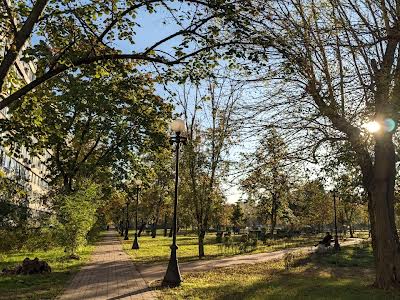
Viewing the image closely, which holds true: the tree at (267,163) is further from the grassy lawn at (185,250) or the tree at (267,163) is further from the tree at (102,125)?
the grassy lawn at (185,250)

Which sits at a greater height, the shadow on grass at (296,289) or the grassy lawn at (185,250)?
the shadow on grass at (296,289)

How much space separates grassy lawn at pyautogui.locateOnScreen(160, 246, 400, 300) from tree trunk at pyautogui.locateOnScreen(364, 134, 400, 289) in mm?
668

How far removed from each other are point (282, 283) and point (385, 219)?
12.5 feet

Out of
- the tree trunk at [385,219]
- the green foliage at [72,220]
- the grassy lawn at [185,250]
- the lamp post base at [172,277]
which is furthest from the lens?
the grassy lawn at [185,250]

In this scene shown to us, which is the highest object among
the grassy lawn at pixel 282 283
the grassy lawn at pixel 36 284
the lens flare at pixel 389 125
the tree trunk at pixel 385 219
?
the lens flare at pixel 389 125

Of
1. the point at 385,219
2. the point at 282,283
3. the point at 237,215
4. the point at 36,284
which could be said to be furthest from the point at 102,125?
the point at 237,215

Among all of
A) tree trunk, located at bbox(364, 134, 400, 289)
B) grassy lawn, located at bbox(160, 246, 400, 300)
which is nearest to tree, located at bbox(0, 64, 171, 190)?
grassy lawn, located at bbox(160, 246, 400, 300)

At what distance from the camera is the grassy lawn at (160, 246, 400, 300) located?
1134 centimetres

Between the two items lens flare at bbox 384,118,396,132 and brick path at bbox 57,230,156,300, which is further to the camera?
brick path at bbox 57,230,156,300

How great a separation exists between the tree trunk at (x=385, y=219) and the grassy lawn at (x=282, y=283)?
67cm

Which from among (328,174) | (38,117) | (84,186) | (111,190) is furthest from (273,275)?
(111,190)

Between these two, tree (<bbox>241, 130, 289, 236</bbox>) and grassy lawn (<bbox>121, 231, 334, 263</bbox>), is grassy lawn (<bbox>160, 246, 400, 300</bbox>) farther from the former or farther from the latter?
grassy lawn (<bbox>121, 231, 334, 263</bbox>)

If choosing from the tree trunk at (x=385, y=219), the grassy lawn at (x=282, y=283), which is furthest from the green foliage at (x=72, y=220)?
the tree trunk at (x=385, y=219)

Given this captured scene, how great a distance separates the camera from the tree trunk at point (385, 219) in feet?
39.6
